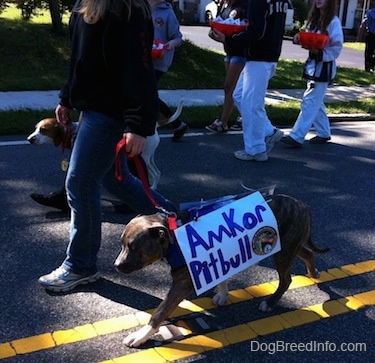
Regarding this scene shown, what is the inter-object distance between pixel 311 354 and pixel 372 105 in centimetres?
835

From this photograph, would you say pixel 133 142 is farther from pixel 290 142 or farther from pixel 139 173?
pixel 290 142

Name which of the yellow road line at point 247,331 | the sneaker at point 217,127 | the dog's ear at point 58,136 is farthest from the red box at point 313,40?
the yellow road line at point 247,331

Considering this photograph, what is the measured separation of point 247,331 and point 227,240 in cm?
61

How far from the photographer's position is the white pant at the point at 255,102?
6.16 meters

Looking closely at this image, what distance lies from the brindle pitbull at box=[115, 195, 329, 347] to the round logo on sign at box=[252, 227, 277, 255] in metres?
0.12

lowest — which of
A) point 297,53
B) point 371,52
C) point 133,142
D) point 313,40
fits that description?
point 297,53

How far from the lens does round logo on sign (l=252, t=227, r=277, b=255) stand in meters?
2.93

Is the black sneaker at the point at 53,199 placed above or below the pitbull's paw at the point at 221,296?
above

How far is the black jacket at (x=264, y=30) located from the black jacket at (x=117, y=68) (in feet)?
10.7

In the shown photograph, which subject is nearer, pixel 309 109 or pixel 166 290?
pixel 166 290

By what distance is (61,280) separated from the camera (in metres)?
3.35

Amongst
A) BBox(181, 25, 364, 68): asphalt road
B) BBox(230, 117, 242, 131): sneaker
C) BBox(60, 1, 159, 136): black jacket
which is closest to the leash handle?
BBox(60, 1, 159, 136): black jacket

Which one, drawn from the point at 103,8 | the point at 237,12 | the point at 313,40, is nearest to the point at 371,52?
the point at 313,40

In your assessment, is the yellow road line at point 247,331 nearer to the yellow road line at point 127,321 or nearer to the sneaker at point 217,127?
the yellow road line at point 127,321
